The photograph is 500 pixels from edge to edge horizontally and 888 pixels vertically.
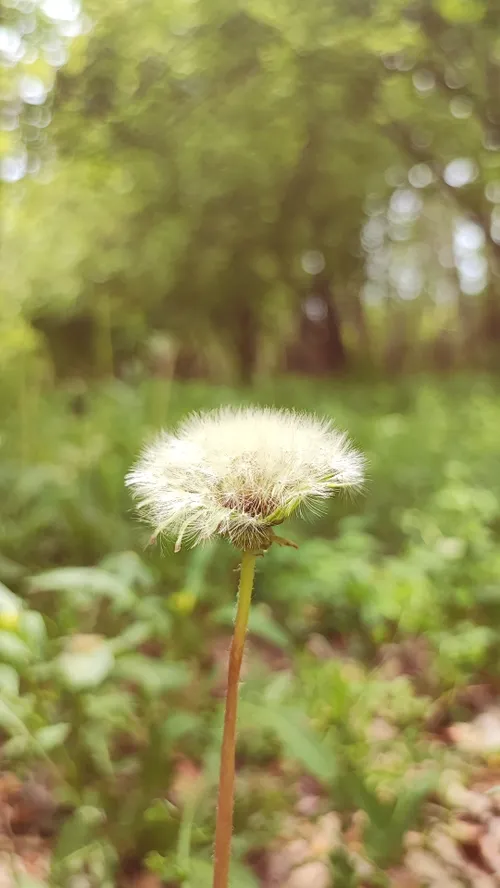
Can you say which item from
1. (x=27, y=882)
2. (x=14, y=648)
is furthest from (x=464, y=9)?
(x=27, y=882)

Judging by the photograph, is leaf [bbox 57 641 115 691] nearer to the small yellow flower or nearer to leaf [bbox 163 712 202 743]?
leaf [bbox 163 712 202 743]

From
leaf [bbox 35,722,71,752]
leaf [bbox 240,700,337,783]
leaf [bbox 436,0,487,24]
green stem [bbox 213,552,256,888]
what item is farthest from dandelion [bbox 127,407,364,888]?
leaf [bbox 436,0,487,24]

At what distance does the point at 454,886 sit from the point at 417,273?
12.1 m

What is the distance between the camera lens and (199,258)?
5285 millimetres

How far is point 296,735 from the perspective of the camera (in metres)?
1.16

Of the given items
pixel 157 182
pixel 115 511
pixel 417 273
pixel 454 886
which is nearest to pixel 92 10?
pixel 157 182

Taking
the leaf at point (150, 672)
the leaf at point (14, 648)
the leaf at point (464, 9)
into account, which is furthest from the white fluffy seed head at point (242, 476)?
the leaf at point (464, 9)

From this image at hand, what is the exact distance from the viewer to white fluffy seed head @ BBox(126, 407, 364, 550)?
0.66 m

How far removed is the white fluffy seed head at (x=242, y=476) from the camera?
2.18 feet

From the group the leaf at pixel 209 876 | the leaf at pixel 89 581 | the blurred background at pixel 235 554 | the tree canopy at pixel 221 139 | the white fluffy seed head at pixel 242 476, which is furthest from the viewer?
the tree canopy at pixel 221 139

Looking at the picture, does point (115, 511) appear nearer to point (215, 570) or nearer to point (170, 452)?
point (215, 570)

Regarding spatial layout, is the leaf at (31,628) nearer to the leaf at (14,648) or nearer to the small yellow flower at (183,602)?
the leaf at (14,648)

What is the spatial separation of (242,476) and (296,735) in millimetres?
675

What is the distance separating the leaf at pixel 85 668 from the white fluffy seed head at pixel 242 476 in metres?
0.44
